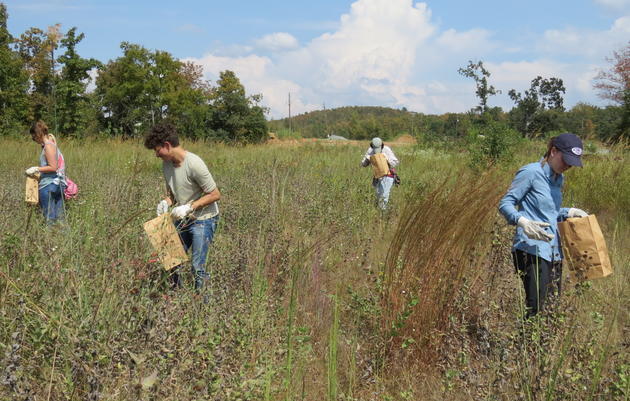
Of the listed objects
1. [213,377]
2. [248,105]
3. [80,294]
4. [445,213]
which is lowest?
[213,377]

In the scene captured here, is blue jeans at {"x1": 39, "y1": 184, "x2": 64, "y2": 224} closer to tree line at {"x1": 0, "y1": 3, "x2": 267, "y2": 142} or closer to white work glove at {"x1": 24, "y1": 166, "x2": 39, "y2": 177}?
white work glove at {"x1": 24, "y1": 166, "x2": 39, "y2": 177}

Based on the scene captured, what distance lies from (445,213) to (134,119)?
105 feet

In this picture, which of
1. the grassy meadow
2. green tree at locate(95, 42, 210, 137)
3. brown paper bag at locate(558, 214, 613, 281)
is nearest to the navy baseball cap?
brown paper bag at locate(558, 214, 613, 281)

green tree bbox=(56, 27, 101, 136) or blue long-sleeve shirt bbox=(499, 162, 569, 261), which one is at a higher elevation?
green tree bbox=(56, 27, 101, 136)

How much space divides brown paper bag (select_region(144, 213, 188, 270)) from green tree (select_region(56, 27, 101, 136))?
26528 mm

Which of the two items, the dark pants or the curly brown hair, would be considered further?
the curly brown hair

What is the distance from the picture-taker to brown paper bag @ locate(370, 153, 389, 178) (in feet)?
26.4

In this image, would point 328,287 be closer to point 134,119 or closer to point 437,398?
point 437,398

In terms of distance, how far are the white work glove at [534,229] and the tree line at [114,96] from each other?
24781 mm

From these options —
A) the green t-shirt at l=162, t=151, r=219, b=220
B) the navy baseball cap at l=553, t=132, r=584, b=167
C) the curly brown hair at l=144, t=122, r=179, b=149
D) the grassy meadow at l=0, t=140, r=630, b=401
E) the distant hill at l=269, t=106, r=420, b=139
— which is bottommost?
the grassy meadow at l=0, t=140, r=630, b=401

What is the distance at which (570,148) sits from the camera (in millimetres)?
3531

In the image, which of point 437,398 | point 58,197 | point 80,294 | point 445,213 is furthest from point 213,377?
point 58,197

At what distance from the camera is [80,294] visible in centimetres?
257

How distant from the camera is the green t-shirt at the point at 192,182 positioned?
431 cm
